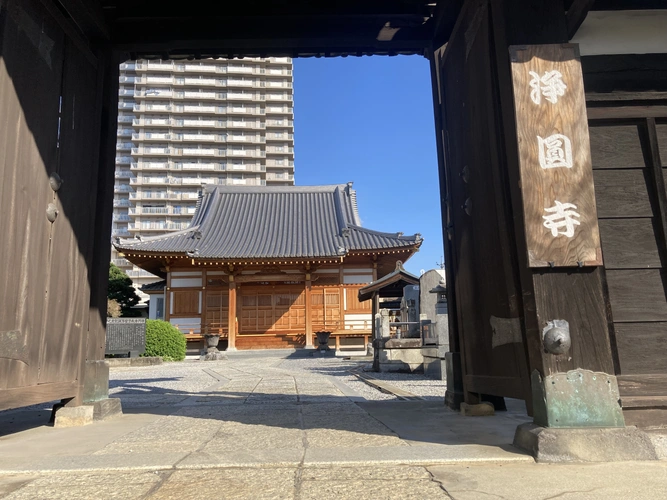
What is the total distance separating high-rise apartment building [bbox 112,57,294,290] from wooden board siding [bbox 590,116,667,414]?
51.5 m

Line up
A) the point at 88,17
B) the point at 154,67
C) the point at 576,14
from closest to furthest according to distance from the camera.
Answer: the point at 576,14 < the point at 88,17 < the point at 154,67

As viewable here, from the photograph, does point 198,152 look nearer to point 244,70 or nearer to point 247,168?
point 247,168

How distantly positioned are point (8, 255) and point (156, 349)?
41.0ft

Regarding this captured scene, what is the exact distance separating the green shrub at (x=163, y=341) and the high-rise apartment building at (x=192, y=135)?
38189 mm

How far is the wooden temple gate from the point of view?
227 centimetres

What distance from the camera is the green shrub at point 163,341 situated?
14023 mm

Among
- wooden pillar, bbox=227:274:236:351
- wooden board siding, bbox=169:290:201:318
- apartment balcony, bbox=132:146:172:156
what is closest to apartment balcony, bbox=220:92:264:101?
apartment balcony, bbox=132:146:172:156

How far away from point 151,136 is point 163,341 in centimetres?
4483

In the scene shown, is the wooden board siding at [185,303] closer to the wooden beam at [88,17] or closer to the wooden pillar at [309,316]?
the wooden pillar at [309,316]

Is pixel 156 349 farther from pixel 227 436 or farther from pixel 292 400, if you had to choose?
pixel 227 436

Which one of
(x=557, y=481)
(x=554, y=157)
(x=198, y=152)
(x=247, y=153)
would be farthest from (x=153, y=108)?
(x=557, y=481)

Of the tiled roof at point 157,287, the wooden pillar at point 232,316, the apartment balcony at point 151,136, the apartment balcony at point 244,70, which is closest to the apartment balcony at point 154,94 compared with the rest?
the apartment balcony at point 151,136

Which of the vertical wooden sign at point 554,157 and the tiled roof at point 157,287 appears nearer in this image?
the vertical wooden sign at point 554,157

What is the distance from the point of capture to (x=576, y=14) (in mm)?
2494
